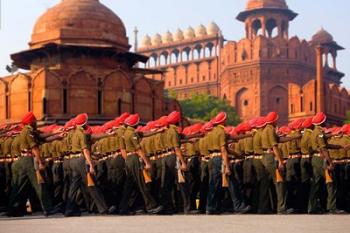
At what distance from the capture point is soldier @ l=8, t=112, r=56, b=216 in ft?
43.0

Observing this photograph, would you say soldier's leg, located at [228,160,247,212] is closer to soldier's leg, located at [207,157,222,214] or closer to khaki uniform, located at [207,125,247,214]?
khaki uniform, located at [207,125,247,214]

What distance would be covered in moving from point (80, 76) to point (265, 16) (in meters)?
43.5

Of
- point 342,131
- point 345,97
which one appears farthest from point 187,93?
point 342,131

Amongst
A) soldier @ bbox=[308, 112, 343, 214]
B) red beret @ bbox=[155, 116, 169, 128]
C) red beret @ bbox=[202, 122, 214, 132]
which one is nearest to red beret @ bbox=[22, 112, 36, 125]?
red beret @ bbox=[155, 116, 169, 128]

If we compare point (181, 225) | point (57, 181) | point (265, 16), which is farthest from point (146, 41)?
point (181, 225)

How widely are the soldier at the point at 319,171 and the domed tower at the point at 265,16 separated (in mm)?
62494

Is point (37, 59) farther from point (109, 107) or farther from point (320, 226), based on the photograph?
point (320, 226)

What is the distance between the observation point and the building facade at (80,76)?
35031 millimetres

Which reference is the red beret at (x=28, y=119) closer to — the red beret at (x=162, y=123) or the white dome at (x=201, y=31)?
the red beret at (x=162, y=123)

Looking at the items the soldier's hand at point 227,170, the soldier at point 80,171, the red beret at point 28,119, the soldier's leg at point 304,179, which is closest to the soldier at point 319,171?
the soldier's leg at point 304,179

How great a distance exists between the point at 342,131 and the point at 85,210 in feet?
15.4

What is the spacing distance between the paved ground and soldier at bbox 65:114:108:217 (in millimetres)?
669

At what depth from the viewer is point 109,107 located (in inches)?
1387

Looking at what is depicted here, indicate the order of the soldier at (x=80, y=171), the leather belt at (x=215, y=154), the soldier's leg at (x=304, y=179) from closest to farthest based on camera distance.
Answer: the soldier at (x=80, y=171) < the leather belt at (x=215, y=154) < the soldier's leg at (x=304, y=179)
